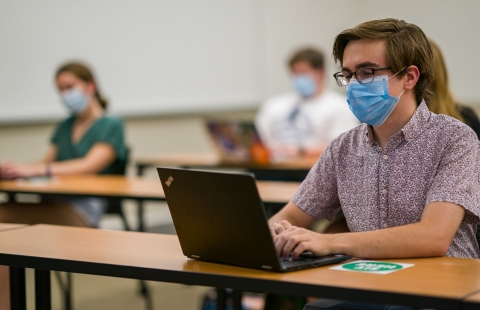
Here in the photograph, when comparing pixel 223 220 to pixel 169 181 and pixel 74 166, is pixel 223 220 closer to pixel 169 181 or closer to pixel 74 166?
pixel 169 181

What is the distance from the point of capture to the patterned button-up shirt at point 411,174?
63.9 inches

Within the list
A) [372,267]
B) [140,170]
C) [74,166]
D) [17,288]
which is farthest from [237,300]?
[140,170]

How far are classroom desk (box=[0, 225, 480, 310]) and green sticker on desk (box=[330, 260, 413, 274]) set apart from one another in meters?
0.02

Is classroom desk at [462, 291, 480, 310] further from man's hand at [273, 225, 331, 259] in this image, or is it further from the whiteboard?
the whiteboard

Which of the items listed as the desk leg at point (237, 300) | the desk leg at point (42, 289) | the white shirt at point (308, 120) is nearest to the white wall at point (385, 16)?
the white shirt at point (308, 120)

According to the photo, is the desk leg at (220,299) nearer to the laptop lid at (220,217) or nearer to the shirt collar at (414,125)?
the laptop lid at (220,217)

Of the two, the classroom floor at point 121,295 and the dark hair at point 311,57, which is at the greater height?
the dark hair at point 311,57

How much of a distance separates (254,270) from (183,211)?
0.23 metres

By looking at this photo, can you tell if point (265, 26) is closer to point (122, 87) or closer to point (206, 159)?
point (122, 87)

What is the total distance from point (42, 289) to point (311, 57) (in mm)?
3189

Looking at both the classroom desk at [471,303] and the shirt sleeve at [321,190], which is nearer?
the classroom desk at [471,303]

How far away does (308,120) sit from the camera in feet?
15.7

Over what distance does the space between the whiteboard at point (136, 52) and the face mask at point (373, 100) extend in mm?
3417

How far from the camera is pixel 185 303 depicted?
377 centimetres
